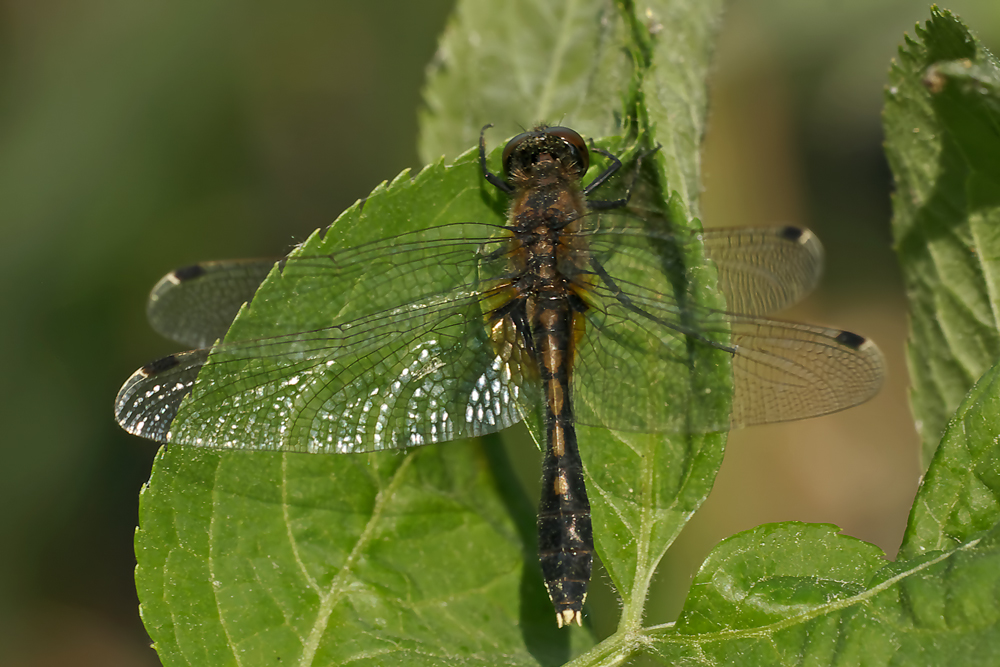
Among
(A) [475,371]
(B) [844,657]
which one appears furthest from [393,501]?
(B) [844,657]

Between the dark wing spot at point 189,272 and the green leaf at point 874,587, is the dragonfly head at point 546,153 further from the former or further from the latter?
the green leaf at point 874,587

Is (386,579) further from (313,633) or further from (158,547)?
(158,547)

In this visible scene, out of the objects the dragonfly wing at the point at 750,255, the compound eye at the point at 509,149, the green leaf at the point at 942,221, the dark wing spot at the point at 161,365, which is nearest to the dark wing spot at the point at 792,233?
the dragonfly wing at the point at 750,255

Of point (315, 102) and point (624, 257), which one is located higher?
point (315, 102)

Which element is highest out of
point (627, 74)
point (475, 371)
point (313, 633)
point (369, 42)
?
point (369, 42)

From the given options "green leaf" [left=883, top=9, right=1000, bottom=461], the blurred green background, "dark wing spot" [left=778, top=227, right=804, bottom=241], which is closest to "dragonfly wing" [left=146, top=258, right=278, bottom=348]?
the blurred green background

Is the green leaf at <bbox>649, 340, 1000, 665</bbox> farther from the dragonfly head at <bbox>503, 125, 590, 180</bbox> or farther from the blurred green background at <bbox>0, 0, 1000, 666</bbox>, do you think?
the blurred green background at <bbox>0, 0, 1000, 666</bbox>

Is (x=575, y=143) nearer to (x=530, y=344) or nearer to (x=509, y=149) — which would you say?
(x=509, y=149)

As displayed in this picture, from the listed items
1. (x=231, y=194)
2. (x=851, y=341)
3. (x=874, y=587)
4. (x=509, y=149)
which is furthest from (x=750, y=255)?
(x=231, y=194)
